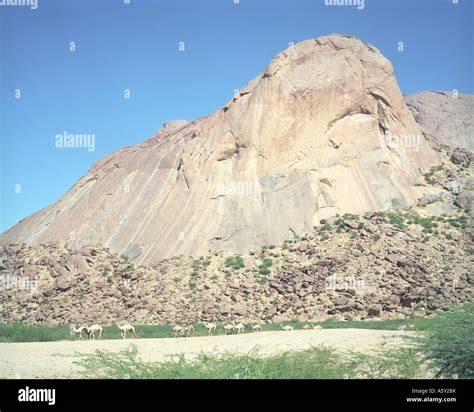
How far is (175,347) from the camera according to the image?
76.5 ft

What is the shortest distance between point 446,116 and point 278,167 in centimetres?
5112

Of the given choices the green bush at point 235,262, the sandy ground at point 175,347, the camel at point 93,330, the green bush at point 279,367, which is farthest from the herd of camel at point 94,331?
the green bush at point 235,262

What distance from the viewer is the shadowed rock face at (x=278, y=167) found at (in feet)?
154

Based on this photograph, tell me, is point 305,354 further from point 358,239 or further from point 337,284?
point 358,239

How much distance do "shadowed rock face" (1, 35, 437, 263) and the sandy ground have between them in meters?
20.5

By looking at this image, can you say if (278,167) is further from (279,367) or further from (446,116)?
(446,116)

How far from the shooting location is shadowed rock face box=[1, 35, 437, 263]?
4700 centimetres

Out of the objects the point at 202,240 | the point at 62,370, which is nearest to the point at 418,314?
the point at 202,240
